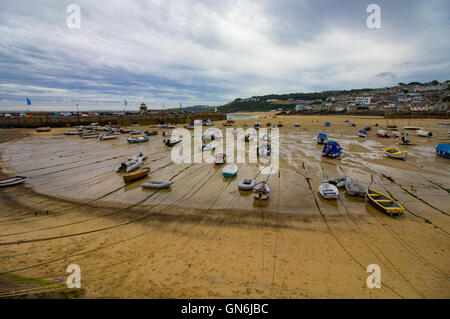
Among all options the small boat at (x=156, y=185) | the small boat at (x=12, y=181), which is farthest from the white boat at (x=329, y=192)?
the small boat at (x=12, y=181)

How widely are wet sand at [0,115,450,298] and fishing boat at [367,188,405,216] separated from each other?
552 millimetres

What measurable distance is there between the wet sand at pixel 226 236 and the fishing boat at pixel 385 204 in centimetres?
55

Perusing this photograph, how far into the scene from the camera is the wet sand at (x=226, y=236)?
8.44m

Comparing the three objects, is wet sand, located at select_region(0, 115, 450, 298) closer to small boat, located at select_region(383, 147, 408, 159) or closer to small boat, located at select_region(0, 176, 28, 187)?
small boat, located at select_region(0, 176, 28, 187)

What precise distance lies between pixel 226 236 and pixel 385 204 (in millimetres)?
12256

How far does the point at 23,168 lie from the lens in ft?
84.5

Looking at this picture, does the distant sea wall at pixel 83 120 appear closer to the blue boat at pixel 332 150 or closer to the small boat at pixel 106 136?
the small boat at pixel 106 136

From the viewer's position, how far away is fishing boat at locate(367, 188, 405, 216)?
13.7 m

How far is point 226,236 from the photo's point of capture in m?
11.8
